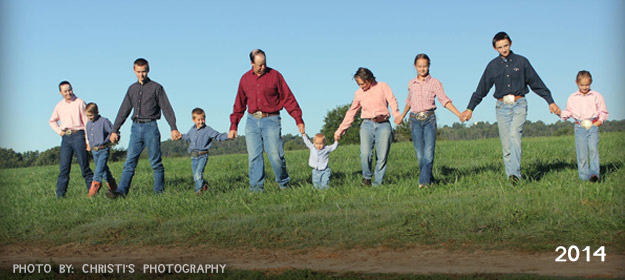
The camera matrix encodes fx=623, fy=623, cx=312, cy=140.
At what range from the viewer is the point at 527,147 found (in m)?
21.5

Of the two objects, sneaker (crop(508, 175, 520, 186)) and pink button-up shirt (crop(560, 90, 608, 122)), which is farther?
pink button-up shirt (crop(560, 90, 608, 122))

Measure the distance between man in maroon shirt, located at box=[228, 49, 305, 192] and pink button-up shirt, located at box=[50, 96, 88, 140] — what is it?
304 cm

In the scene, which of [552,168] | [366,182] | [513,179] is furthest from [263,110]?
[552,168]

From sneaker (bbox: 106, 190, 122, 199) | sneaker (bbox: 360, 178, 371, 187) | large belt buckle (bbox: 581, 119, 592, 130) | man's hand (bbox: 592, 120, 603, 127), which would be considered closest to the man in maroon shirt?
sneaker (bbox: 360, 178, 371, 187)

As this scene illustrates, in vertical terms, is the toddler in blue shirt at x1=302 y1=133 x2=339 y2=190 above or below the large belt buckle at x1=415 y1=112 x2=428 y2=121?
below

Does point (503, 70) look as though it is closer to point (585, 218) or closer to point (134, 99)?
point (585, 218)

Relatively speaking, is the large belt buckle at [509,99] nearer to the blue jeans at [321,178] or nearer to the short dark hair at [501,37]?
the short dark hair at [501,37]

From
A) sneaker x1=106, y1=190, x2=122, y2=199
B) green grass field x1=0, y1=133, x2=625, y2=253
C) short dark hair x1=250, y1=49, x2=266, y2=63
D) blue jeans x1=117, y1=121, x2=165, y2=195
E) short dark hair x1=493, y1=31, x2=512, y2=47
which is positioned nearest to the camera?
green grass field x1=0, y1=133, x2=625, y2=253

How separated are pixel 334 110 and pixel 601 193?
361 ft

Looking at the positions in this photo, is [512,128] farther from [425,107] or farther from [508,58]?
[425,107]

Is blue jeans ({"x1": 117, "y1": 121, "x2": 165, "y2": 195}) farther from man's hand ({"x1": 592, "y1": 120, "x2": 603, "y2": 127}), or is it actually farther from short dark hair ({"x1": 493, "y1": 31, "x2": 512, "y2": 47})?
man's hand ({"x1": 592, "y1": 120, "x2": 603, "y2": 127})

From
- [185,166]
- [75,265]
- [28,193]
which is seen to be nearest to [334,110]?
[185,166]

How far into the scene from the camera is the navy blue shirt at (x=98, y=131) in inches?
444

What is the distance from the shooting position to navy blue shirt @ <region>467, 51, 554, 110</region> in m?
9.91
